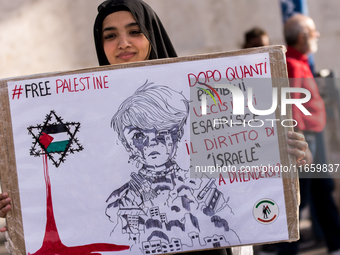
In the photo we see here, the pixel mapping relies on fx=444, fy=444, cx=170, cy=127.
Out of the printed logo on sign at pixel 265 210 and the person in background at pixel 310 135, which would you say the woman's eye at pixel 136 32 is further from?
the person in background at pixel 310 135

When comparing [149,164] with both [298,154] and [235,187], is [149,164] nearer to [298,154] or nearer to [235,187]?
[235,187]

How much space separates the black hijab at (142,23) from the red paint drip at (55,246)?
0.77m

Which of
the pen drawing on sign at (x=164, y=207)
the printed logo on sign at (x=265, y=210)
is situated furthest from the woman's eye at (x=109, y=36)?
the printed logo on sign at (x=265, y=210)

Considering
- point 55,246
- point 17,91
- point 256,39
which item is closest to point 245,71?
point 17,91

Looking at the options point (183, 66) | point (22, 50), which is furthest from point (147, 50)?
point (22, 50)

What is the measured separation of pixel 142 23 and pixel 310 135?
6.45 ft

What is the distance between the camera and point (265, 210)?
182cm

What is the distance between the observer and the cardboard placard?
1817 millimetres

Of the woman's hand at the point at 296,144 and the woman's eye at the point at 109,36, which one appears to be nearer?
the woman's hand at the point at 296,144

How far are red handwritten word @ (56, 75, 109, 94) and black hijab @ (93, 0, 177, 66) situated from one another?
0.37 m

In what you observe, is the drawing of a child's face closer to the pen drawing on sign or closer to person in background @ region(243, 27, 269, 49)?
the pen drawing on sign

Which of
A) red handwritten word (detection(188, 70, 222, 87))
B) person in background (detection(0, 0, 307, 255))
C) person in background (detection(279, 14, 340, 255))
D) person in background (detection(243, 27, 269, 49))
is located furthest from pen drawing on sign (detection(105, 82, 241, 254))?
person in background (detection(243, 27, 269, 49))

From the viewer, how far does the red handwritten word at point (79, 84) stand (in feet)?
6.21

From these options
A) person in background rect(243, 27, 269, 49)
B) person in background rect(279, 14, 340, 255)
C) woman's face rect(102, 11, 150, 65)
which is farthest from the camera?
person in background rect(243, 27, 269, 49)
